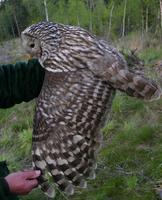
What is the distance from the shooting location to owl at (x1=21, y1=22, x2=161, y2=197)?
129 inches

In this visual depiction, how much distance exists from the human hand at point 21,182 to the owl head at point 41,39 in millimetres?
829

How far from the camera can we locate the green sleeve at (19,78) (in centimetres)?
377

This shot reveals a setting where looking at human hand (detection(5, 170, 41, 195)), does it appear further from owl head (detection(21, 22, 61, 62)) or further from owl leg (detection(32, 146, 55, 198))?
owl head (detection(21, 22, 61, 62))

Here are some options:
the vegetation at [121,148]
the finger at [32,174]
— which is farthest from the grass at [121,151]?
the finger at [32,174]

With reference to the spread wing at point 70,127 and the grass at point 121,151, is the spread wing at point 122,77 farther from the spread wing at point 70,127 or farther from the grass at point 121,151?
the grass at point 121,151

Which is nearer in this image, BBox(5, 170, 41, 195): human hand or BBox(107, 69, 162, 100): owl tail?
BBox(107, 69, 162, 100): owl tail

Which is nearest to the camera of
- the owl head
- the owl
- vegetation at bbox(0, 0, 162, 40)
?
the owl

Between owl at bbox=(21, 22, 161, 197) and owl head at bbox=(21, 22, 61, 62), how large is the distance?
0.07 meters

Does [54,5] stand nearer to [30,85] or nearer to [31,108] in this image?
[31,108]

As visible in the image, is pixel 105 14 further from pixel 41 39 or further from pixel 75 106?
pixel 75 106

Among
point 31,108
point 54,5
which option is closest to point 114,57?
point 31,108

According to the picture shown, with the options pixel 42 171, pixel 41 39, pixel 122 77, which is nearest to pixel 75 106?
pixel 122 77

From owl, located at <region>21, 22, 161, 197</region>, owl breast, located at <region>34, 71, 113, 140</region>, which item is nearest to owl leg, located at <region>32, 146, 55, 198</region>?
owl, located at <region>21, 22, 161, 197</region>

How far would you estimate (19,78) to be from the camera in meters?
3.79
